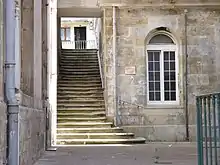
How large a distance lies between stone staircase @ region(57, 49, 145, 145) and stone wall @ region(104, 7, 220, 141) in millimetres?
959

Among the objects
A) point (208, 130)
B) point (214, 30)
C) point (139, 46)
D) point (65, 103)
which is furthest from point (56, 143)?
point (208, 130)

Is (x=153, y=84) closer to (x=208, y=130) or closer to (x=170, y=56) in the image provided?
(x=170, y=56)

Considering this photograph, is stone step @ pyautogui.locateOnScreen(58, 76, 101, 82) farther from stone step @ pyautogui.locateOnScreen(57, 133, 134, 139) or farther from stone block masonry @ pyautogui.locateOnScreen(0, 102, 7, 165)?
stone block masonry @ pyautogui.locateOnScreen(0, 102, 7, 165)

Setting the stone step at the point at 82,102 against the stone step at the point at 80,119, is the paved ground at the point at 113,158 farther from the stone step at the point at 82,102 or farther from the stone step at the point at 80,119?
the stone step at the point at 82,102

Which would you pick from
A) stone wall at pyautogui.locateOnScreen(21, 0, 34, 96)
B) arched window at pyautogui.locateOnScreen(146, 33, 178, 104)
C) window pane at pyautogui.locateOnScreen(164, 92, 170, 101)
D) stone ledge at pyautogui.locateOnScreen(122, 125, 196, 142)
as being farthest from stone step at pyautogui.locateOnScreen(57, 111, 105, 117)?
stone wall at pyautogui.locateOnScreen(21, 0, 34, 96)

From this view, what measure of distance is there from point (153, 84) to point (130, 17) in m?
2.63

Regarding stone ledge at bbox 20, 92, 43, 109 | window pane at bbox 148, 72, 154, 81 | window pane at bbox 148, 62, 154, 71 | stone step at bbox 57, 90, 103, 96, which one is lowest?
stone ledge at bbox 20, 92, 43, 109

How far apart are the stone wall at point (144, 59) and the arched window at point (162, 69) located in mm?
335

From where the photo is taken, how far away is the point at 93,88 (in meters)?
21.6

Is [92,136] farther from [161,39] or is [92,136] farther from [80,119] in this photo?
[161,39]

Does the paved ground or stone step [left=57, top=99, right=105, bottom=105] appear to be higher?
stone step [left=57, top=99, right=105, bottom=105]

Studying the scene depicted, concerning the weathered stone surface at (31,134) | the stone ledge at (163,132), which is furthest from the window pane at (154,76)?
the weathered stone surface at (31,134)

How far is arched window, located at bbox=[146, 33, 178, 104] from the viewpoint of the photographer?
19656mm

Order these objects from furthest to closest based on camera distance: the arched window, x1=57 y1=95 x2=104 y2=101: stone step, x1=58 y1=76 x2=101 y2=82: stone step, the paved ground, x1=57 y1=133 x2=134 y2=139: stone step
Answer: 1. x1=58 y1=76 x2=101 y2=82: stone step
2. x1=57 y1=95 x2=104 y2=101: stone step
3. the arched window
4. x1=57 y1=133 x2=134 y2=139: stone step
5. the paved ground
